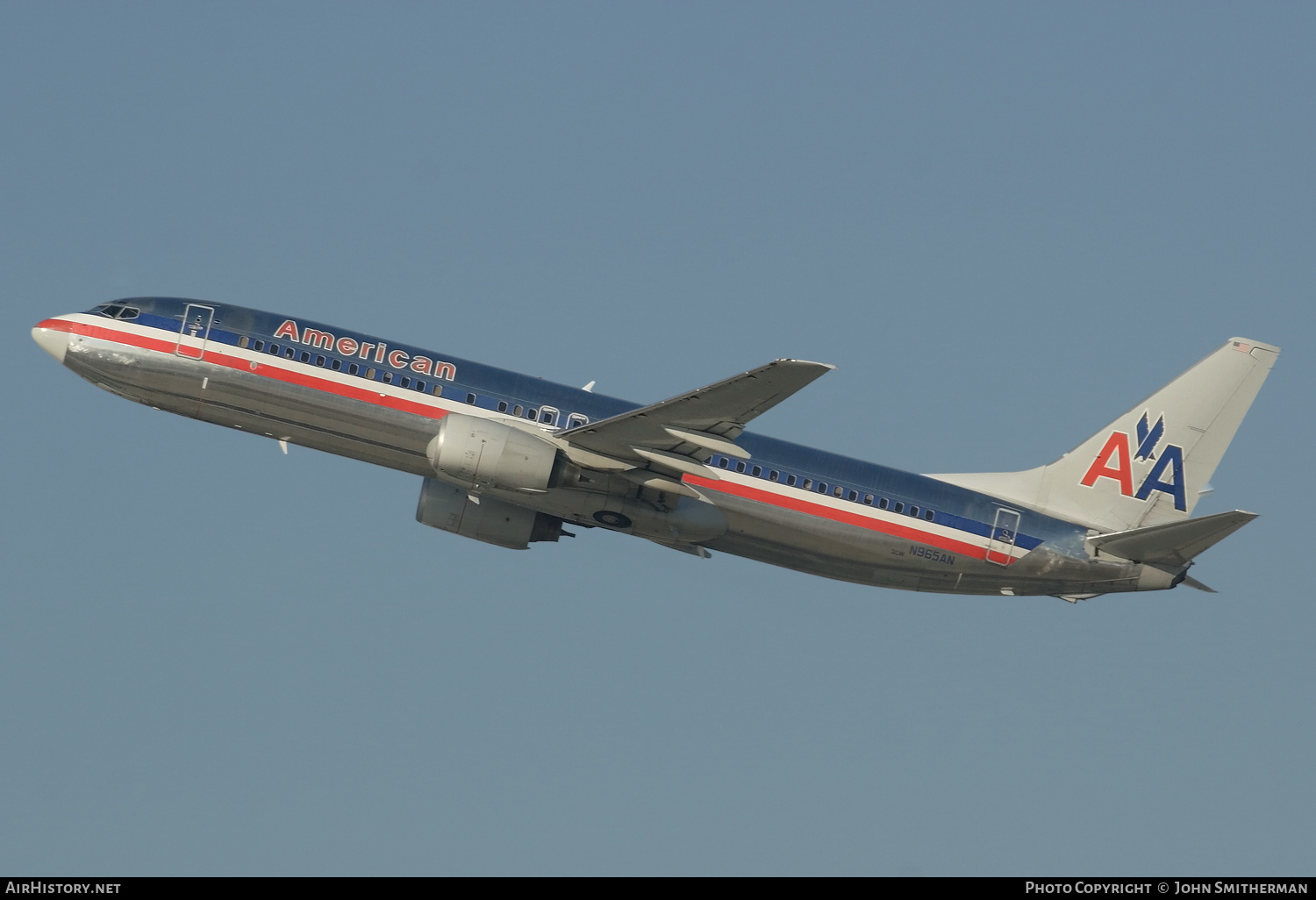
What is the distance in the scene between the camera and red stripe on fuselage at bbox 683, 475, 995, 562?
46.4 metres

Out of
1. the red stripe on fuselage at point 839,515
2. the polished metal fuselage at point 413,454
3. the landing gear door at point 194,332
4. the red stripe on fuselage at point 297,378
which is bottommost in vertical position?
the polished metal fuselage at point 413,454

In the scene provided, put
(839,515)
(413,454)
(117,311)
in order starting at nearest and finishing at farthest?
(413,454) → (117,311) → (839,515)

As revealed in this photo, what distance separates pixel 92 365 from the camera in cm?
4578

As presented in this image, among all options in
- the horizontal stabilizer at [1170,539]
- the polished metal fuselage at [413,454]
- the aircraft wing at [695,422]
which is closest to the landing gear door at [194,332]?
the polished metal fuselage at [413,454]

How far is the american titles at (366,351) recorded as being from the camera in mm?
45750

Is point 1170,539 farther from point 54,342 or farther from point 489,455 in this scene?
point 54,342

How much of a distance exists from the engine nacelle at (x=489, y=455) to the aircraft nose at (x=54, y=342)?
12.8m

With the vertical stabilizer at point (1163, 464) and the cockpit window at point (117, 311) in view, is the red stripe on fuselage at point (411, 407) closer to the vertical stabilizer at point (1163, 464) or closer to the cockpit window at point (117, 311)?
the cockpit window at point (117, 311)

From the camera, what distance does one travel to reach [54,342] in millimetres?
46219

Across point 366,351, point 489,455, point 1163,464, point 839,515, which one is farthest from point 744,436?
point 1163,464

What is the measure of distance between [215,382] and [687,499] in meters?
15.6

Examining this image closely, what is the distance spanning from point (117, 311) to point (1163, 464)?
36.5 m

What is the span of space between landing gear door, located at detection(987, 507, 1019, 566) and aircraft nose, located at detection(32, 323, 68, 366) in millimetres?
31400

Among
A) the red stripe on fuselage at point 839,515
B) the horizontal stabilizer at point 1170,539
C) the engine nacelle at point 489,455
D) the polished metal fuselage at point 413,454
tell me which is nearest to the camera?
the engine nacelle at point 489,455
